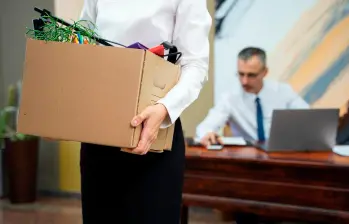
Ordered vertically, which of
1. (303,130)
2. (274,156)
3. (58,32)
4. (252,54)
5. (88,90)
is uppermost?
(252,54)

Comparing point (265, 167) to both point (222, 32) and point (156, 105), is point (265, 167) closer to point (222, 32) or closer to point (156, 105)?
point (156, 105)

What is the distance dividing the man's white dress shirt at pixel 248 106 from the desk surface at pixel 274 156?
Answer: 83cm

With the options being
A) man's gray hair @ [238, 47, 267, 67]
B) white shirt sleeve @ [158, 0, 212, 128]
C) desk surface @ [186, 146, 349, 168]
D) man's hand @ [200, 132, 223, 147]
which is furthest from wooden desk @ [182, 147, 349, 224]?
man's gray hair @ [238, 47, 267, 67]

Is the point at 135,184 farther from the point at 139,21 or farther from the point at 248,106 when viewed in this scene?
the point at 248,106

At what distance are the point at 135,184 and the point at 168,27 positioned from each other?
396 millimetres

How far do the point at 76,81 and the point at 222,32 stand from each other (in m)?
2.34

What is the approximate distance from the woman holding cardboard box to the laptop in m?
1.01

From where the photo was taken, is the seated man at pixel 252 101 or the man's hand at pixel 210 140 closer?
the man's hand at pixel 210 140

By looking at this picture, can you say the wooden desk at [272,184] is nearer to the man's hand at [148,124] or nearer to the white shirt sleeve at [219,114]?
the white shirt sleeve at [219,114]

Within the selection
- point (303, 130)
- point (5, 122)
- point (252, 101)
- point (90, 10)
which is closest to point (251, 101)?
point (252, 101)

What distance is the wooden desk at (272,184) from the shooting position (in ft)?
5.81

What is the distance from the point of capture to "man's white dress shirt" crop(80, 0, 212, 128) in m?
0.98

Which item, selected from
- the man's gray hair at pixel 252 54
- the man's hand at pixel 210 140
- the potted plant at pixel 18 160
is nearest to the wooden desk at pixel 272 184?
the man's hand at pixel 210 140

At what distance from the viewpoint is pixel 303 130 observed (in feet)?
6.36
